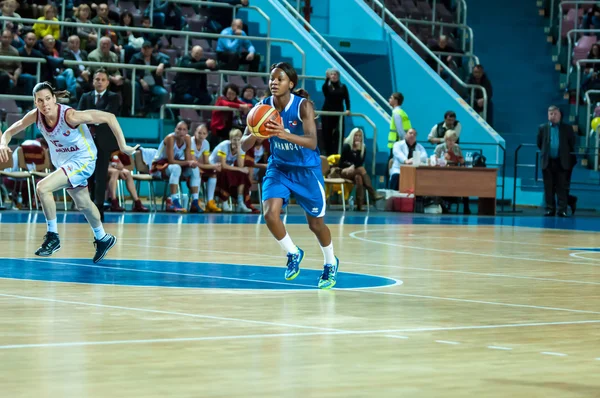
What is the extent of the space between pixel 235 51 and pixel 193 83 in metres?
1.70

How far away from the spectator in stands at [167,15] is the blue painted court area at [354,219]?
477 cm

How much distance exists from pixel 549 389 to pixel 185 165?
14.4m

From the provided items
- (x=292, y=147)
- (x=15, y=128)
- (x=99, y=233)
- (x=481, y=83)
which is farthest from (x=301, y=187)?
(x=481, y=83)

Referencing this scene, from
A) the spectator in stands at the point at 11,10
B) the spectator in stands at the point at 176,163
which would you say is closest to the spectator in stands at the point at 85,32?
the spectator in stands at the point at 11,10

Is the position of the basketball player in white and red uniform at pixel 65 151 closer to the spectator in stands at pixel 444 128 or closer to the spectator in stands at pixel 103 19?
the spectator in stands at pixel 103 19

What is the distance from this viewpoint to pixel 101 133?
50.4 feet

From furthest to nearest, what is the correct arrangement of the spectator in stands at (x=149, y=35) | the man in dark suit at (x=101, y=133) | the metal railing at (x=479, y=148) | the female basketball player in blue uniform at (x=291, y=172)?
the metal railing at (x=479, y=148), the spectator in stands at (x=149, y=35), the man in dark suit at (x=101, y=133), the female basketball player in blue uniform at (x=291, y=172)

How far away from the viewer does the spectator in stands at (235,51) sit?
72.7 feet

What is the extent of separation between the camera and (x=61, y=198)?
2034cm

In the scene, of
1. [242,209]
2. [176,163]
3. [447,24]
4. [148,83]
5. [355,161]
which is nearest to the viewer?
[176,163]

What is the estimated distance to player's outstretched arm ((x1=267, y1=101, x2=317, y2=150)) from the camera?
8328mm

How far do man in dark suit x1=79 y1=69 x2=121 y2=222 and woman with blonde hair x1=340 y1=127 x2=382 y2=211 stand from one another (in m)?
6.16

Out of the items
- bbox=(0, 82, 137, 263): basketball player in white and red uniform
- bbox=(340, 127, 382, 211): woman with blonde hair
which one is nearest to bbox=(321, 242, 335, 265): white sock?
bbox=(0, 82, 137, 263): basketball player in white and red uniform

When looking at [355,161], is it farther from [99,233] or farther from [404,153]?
[99,233]
